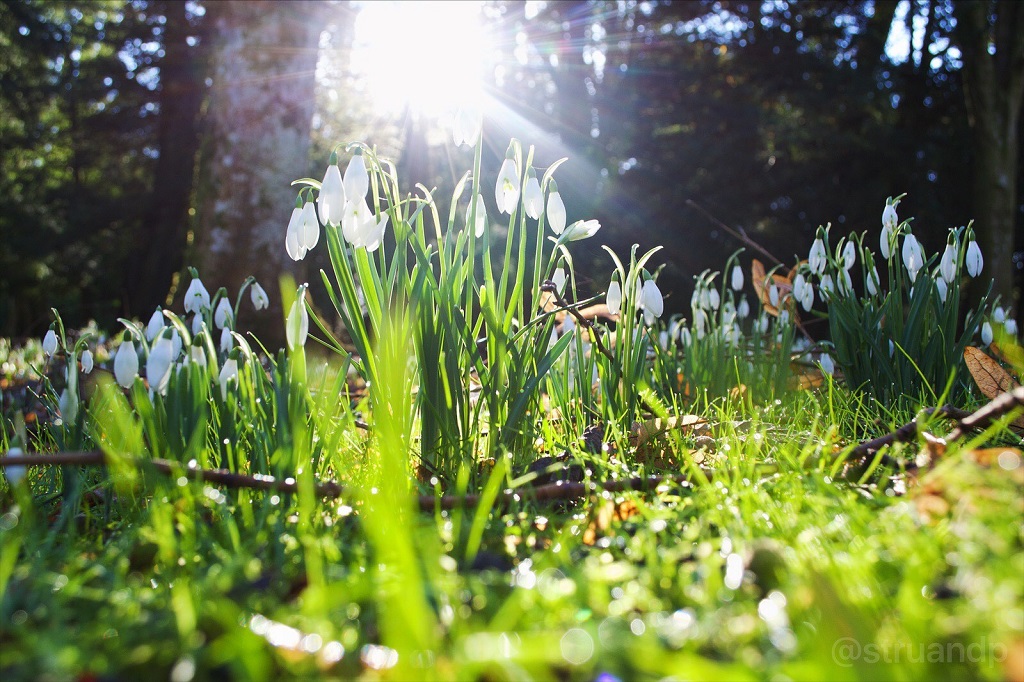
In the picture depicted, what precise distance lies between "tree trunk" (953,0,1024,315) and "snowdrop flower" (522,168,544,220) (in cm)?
822

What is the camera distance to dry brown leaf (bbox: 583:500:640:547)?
1.26 metres

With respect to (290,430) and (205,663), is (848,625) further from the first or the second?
(290,430)

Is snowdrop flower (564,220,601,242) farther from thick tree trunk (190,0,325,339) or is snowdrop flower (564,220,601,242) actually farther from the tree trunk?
the tree trunk

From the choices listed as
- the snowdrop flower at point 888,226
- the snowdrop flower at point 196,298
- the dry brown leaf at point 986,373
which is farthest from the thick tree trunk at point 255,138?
the dry brown leaf at point 986,373

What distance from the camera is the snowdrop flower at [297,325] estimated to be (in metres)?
1.51

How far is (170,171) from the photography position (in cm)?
1362

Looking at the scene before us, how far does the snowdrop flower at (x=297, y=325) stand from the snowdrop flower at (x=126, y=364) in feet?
1.34

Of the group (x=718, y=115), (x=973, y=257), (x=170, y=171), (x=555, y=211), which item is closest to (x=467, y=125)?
(x=555, y=211)

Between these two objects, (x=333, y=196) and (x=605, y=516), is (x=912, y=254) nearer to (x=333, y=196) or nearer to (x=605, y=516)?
(x=605, y=516)

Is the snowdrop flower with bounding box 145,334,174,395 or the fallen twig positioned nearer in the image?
the fallen twig

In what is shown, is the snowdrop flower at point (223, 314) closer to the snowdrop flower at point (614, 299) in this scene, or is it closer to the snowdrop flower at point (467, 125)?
the snowdrop flower at point (467, 125)

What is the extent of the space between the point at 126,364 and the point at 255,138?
4.43m

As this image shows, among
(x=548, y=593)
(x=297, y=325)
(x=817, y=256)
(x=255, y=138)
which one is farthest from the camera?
(x=255, y=138)

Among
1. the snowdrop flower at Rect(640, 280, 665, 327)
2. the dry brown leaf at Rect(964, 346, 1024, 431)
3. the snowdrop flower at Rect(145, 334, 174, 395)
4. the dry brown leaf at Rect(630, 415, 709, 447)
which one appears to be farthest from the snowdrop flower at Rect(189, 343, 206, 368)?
the dry brown leaf at Rect(964, 346, 1024, 431)
